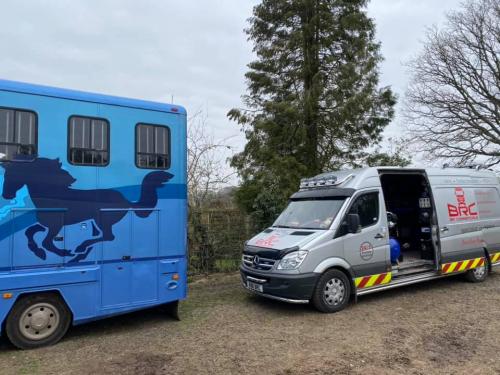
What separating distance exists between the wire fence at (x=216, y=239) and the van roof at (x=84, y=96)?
464 centimetres

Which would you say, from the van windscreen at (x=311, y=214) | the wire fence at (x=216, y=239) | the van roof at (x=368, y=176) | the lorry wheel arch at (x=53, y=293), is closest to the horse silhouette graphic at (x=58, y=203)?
the lorry wheel arch at (x=53, y=293)

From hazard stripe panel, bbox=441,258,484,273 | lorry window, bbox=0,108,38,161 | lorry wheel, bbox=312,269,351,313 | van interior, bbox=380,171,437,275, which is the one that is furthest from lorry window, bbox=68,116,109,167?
hazard stripe panel, bbox=441,258,484,273

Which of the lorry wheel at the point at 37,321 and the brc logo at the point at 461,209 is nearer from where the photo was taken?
the lorry wheel at the point at 37,321

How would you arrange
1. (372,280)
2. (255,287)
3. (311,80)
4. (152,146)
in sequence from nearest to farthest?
(152,146) < (255,287) < (372,280) < (311,80)

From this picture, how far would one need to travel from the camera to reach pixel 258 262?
24.4 feet

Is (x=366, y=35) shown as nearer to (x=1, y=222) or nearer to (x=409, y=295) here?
(x=409, y=295)

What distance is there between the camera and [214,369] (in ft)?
15.7

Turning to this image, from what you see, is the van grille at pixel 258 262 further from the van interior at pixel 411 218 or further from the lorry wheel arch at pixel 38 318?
the lorry wheel arch at pixel 38 318

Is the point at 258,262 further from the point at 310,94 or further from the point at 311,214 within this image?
the point at 310,94

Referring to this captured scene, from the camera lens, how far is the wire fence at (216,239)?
10789 mm

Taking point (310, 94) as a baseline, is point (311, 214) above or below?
below

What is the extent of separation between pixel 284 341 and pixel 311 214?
9.47 ft

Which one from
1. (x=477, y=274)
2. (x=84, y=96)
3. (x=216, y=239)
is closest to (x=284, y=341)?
(x=84, y=96)

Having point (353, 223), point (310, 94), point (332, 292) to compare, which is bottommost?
point (332, 292)
